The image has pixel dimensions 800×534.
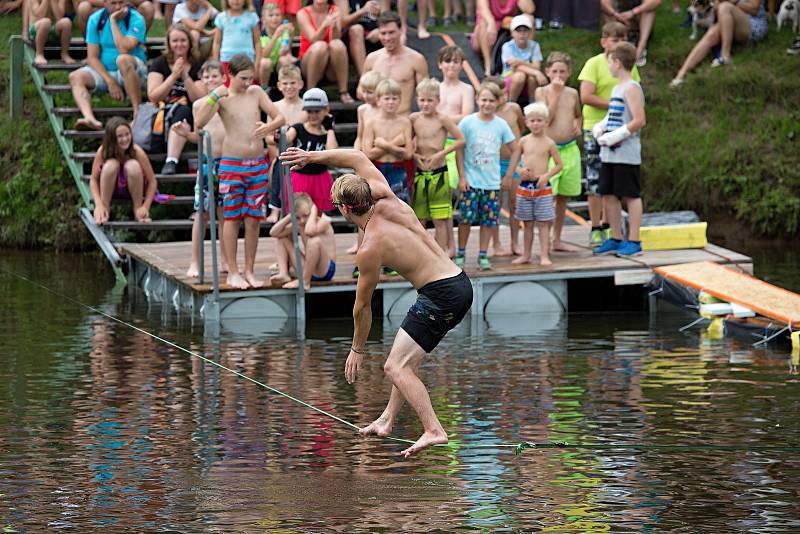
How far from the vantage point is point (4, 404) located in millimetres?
10484

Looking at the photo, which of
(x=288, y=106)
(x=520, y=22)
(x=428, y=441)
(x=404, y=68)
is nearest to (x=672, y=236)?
(x=404, y=68)

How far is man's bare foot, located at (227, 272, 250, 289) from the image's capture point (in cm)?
1358

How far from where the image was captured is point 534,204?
1429 cm

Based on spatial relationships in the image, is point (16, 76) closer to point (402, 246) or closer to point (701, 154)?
point (701, 154)

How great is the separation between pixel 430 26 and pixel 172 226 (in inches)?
231

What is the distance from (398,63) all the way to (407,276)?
652 cm

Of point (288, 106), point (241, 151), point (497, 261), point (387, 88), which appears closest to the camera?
point (387, 88)

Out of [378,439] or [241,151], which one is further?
[241,151]

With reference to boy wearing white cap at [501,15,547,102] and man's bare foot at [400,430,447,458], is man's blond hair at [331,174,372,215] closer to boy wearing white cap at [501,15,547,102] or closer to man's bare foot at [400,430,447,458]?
man's bare foot at [400,430,447,458]

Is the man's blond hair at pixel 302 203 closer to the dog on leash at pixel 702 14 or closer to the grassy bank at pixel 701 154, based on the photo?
the grassy bank at pixel 701 154

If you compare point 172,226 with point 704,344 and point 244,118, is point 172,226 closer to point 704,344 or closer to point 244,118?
point 244,118

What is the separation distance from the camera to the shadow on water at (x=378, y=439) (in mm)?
7961

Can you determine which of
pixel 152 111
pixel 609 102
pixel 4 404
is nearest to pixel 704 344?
pixel 609 102

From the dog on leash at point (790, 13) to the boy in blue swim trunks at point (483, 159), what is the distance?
7.52m
